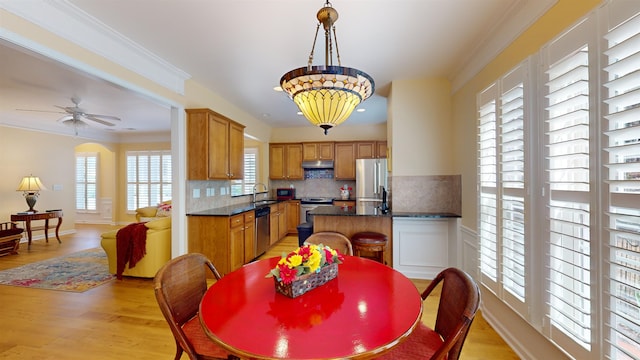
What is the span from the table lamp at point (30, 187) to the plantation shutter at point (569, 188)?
8496 mm

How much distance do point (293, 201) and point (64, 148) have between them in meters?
5.99

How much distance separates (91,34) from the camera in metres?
2.19

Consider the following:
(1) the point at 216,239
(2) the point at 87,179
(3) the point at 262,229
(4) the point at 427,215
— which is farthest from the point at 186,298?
(2) the point at 87,179

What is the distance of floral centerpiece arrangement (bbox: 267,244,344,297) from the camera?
1.22 m

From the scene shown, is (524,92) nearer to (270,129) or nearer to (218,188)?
(218,188)

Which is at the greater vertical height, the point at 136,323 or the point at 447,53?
the point at 447,53

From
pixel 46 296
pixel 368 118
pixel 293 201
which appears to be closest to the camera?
pixel 46 296

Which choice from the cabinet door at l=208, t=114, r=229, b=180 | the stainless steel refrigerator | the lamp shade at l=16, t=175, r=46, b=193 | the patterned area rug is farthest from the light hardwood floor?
the lamp shade at l=16, t=175, r=46, b=193

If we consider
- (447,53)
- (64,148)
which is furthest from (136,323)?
(64,148)

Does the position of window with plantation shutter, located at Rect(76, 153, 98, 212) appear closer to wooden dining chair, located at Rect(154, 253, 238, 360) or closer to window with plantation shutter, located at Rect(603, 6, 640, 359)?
wooden dining chair, located at Rect(154, 253, 238, 360)

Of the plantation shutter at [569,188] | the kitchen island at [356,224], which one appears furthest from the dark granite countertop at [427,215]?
the plantation shutter at [569,188]

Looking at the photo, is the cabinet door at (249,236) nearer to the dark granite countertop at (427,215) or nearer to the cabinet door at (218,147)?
the cabinet door at (218,147)

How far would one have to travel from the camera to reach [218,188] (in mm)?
4277

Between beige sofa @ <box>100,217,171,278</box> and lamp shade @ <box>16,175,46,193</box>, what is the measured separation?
11.9 ft
